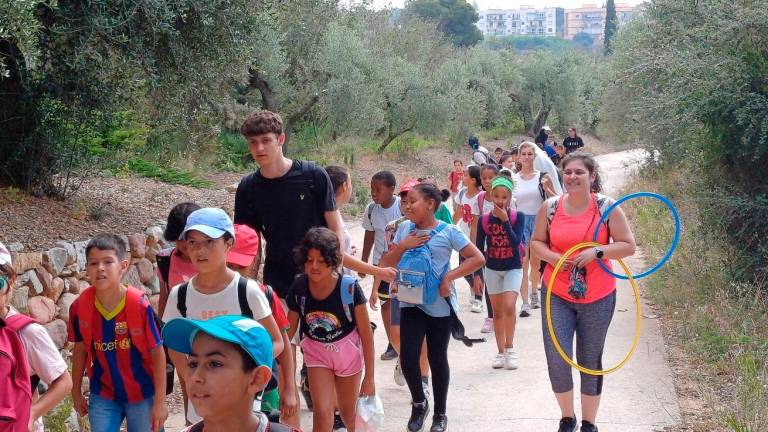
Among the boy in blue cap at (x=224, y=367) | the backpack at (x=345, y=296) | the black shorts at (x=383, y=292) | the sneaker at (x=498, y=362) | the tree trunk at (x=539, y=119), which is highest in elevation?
the boy in blue cap at (x=224, y=367)

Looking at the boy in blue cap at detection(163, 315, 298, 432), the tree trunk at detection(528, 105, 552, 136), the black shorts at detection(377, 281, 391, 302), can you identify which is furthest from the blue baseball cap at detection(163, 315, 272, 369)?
the tree trunk at detection(528, 105, 552, 136)

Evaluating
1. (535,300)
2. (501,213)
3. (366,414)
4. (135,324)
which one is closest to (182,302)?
(135,324)

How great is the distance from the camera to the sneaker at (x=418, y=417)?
600cm

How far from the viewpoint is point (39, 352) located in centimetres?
366

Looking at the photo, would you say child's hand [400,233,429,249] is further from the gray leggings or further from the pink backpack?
the pink backpack

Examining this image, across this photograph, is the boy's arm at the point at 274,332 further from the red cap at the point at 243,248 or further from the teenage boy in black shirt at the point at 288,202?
the teenage boy in black shirt at the point at 288,202

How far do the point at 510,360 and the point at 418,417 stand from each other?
1990 millimetres

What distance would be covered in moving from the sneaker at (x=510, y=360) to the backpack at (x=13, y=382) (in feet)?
16.2

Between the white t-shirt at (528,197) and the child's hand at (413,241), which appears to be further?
the white t-shirt at (528,197)

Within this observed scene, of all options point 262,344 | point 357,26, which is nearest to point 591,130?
point 357,26

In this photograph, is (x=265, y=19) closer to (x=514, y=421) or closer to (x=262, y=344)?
(x=514, y=421)

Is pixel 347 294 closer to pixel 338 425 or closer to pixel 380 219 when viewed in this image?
pixel 338 425

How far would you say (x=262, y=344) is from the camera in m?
2.70

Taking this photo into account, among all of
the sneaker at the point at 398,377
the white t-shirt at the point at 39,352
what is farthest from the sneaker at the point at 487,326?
the white t-shirt at the point at 39,352
